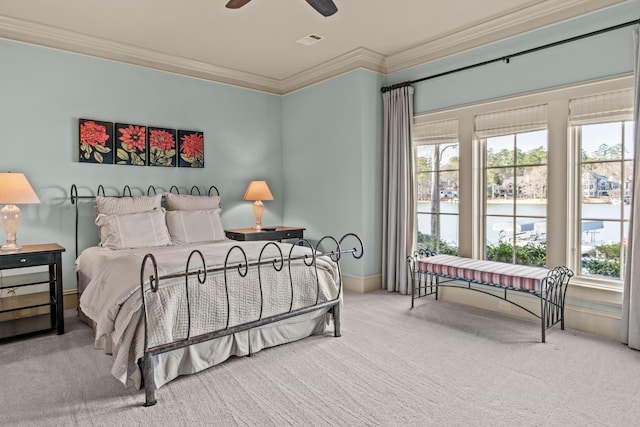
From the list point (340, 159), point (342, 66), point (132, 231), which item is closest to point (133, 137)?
point (132, 231)

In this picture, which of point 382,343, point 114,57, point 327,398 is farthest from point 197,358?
point 114,57

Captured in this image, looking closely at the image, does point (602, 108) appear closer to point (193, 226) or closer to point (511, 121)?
point (511, 121)

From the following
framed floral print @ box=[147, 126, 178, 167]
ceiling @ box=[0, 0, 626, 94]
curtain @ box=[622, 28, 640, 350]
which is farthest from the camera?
framed floral print @ box=[147, 126, 178, 167]

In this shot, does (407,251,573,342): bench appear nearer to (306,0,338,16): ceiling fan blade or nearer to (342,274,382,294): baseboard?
(342,274,382,294): baseboard

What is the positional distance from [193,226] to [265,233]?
0.98 m

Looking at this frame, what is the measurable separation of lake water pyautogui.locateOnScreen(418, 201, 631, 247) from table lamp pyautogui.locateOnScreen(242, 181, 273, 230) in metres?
1.94

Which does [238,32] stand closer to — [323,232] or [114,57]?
[114,57]

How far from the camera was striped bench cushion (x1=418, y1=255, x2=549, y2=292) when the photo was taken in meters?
3.33

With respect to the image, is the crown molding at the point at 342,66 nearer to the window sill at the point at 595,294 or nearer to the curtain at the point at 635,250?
the curtain at the point at 635,250

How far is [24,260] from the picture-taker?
11.1 feet

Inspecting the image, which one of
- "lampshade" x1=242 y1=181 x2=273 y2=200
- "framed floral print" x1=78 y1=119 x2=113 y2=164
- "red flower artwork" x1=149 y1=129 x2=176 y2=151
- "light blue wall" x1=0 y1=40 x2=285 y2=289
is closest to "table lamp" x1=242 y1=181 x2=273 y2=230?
"lampshade" x1=242 y1=181 x2=273 y2=200

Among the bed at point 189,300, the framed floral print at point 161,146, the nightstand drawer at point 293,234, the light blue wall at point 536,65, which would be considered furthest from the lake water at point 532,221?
the framed floral print at point 161,146

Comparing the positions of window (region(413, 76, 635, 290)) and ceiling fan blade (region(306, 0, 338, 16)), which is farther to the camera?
window (region(413, 76, 635, 290))

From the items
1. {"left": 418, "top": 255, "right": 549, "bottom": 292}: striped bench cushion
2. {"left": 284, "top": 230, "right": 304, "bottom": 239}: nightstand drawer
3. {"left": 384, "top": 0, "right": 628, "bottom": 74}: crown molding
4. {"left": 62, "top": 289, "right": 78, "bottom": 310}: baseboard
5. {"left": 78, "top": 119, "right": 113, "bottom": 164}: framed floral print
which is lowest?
{"left": 62, "top": 289, "right": 78, "bottom": 310}: baseboard
